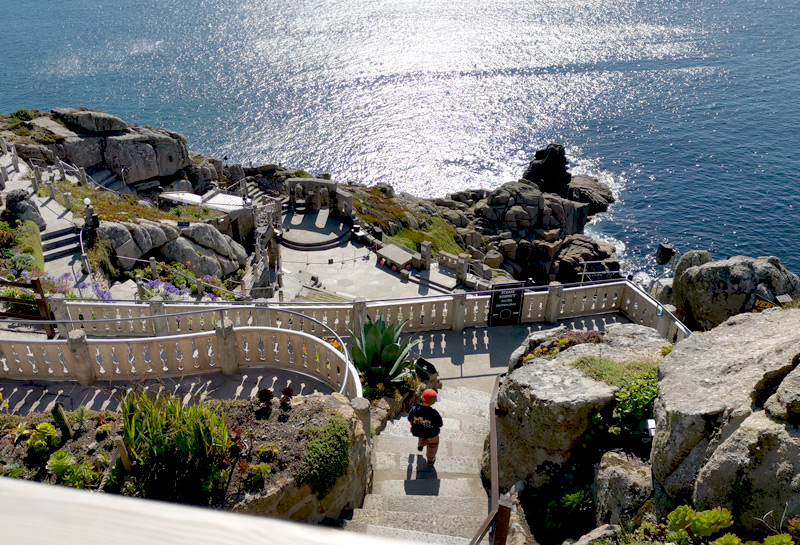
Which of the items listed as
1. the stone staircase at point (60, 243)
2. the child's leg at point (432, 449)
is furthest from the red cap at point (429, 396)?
the stone staircase at point (60, 243)

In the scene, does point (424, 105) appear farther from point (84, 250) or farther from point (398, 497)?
point (398, 497)

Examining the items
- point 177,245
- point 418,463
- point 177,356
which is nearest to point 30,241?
point 177,245

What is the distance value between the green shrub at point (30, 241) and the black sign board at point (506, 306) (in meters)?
16.6

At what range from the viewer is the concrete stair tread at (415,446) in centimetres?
1234

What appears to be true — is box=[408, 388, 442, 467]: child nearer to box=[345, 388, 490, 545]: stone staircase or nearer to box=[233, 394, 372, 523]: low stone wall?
box=[345, 388, 490, 545]: stone staircase

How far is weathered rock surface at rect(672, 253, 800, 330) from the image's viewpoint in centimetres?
1959

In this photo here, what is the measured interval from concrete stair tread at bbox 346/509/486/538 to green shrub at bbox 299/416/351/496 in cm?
80

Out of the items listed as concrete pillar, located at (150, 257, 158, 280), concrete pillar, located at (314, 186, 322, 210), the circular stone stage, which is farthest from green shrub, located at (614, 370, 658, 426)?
concrete pillar, located at (314, 186, 322, 210)

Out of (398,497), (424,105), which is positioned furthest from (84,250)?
(424,105)

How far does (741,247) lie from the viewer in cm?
4922

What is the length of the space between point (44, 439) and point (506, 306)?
1196 centimetres

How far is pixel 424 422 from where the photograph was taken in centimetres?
1116

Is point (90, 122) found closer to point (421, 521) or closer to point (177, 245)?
point (177, 245)

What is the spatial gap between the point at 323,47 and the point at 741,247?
296ft
